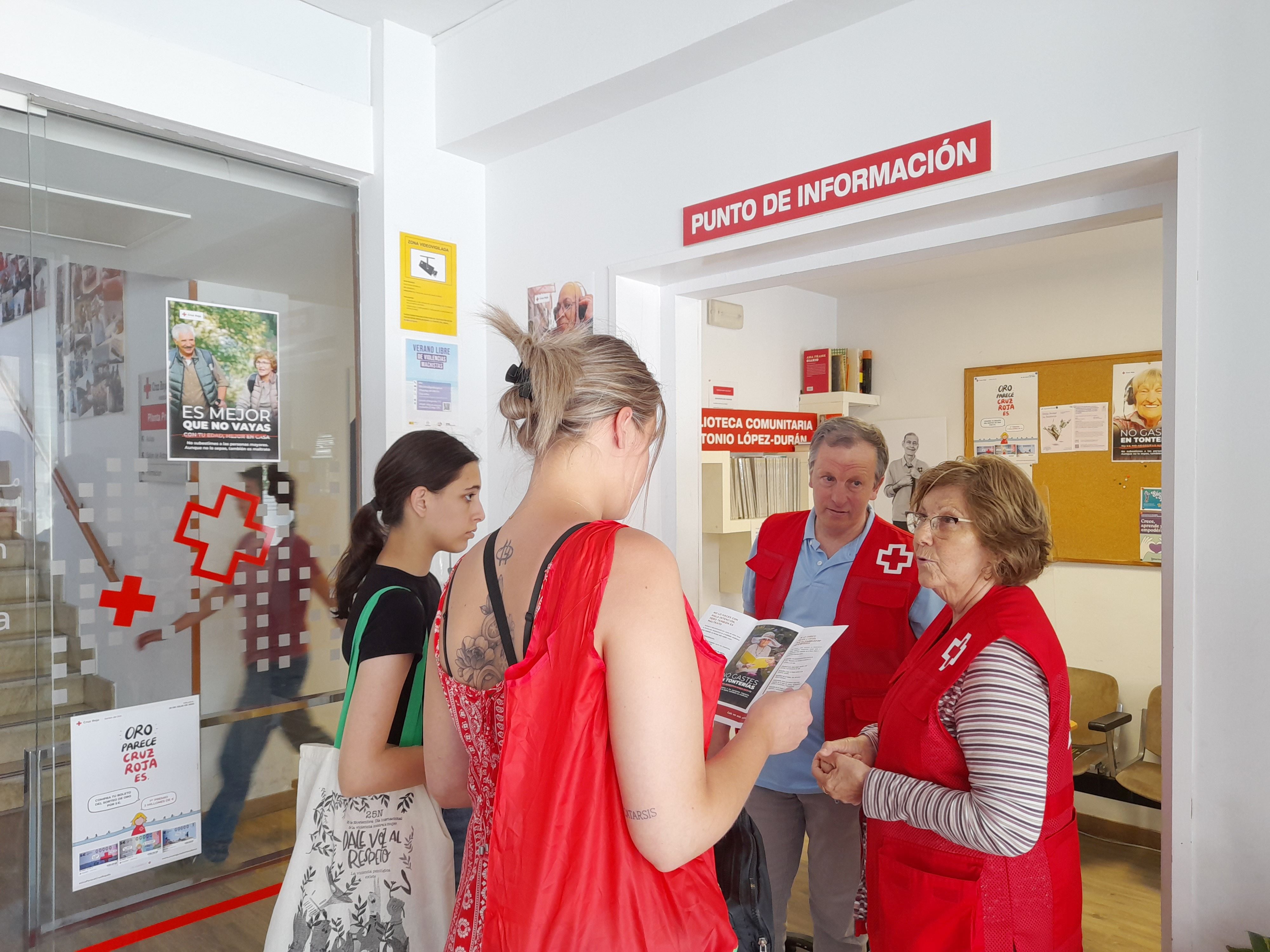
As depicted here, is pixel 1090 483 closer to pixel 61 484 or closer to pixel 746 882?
pixel 746 882

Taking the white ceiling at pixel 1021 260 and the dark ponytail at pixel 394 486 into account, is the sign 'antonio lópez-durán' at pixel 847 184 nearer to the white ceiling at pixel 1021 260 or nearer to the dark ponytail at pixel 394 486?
the dark ponytail at pixel 394 486

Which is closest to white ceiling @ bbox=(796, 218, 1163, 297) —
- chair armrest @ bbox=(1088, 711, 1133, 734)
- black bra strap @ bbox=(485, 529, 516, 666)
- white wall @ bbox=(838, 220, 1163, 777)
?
white wall @ bbox=(838, 220, 1163, 777)

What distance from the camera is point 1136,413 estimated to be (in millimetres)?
4797

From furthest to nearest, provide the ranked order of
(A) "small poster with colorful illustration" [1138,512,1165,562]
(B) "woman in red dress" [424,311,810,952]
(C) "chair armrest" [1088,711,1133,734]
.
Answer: (A) "small poster with colorful illustration" [1138,512,1165,562] → (C) "chair armrest" [1088,711,1133,734] → (B) "woman in red dress" [424,311,810,952]

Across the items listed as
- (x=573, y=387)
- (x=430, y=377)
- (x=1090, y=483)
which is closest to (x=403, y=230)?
(x=430, y=377)

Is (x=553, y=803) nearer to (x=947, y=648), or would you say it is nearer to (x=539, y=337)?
(x=539, y=337)

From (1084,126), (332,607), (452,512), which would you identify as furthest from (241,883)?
(1084,126)

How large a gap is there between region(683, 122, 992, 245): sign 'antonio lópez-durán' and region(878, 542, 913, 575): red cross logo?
88cm

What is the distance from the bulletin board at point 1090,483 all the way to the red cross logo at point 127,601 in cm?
436

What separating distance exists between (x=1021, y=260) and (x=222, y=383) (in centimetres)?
425

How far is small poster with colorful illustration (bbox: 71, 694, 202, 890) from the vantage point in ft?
7.86

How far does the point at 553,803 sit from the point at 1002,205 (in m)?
1.61

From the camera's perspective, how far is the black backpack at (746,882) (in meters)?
1.55

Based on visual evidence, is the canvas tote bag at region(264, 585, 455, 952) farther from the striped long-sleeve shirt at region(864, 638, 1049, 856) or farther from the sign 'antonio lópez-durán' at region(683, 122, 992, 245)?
the sign 'antonio lópez-durán' at region(683, 122, 992, 245)
